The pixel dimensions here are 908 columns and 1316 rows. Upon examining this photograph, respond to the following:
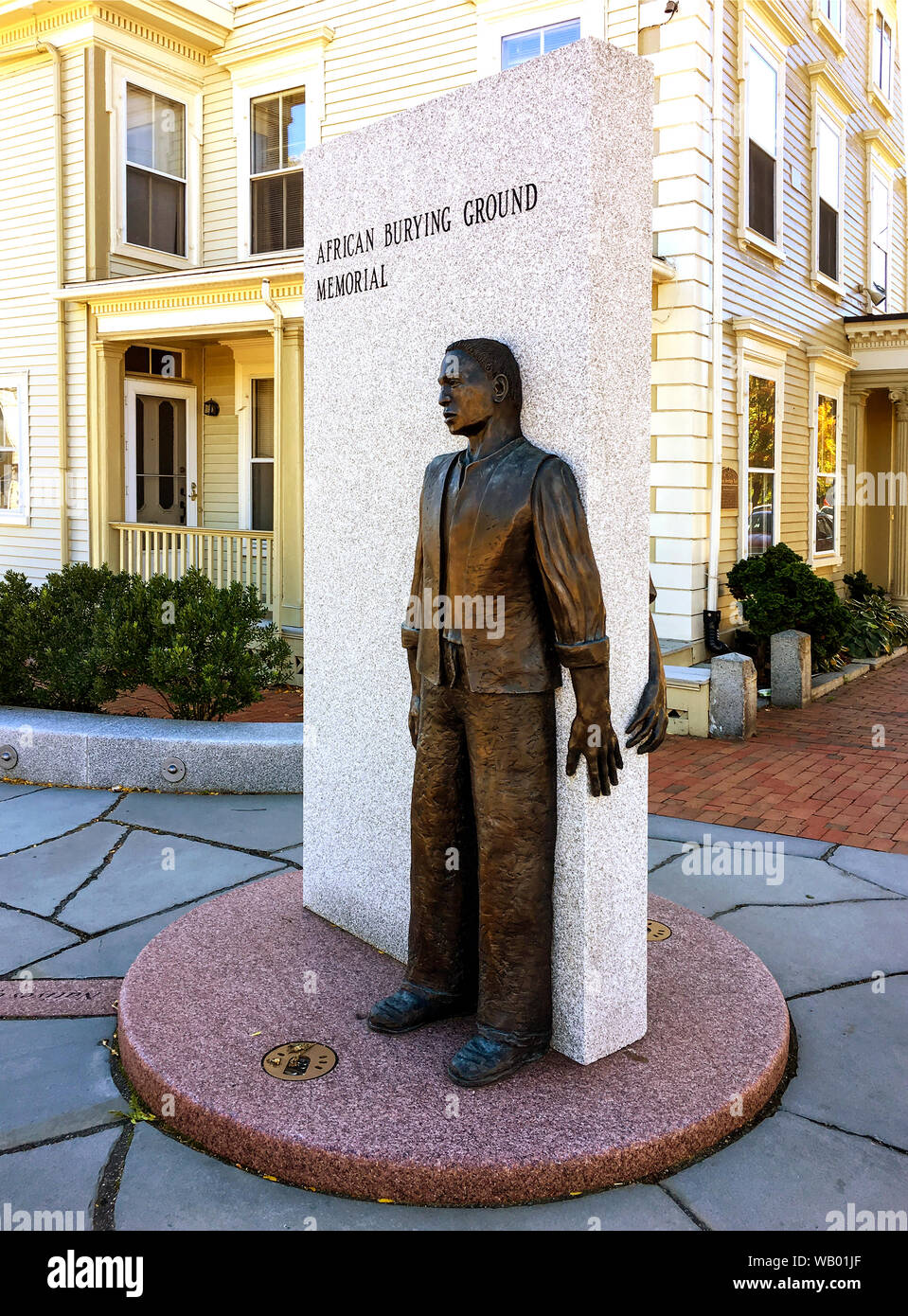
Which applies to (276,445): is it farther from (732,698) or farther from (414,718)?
(414,718)

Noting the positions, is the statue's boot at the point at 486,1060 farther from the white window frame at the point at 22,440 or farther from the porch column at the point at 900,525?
the porch column at the point at 900,525

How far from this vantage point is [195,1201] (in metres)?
2.48

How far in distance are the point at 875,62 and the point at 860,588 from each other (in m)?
7.79

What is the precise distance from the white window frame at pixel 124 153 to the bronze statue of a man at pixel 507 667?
11.1 m

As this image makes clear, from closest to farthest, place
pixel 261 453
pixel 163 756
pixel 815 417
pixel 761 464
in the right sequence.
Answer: pixel 163 756 < pixel 761 464 < pixel 815 417 < pixel 261 453

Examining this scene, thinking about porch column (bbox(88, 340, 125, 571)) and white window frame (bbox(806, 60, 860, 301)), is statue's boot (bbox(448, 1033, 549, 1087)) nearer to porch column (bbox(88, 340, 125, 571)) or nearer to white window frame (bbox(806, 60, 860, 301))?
porch column (bbox(88, 340, 125, 571))

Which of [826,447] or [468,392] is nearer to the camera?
[468,392]

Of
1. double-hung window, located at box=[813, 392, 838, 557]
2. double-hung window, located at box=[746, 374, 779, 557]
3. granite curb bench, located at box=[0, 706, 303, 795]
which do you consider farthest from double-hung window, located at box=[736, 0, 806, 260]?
granite curb bench, located at box=[0, 706, 303, 795]

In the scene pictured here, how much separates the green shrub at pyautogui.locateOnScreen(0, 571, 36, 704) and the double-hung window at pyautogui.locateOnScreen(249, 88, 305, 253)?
6976mm

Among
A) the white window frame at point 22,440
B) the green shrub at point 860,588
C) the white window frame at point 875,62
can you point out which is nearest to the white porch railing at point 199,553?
the white window frame at point 22,440

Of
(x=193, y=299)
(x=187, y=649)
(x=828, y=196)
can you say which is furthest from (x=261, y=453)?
(x=828, y=196)

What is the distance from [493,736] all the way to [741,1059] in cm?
115

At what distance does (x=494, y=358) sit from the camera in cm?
293
